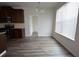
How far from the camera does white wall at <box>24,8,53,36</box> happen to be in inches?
258

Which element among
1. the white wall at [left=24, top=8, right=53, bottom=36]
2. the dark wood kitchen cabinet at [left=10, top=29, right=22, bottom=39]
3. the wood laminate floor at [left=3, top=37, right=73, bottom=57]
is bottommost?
the wood laminate floor at [left=3, top=37, right=73, bottom=57]

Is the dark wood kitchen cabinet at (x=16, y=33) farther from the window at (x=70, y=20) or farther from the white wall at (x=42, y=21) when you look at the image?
the window at (x=70, y=20)

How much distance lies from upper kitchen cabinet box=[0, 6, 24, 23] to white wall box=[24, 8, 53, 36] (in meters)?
0.65

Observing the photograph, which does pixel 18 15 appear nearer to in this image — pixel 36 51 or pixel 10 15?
pixel 10 15

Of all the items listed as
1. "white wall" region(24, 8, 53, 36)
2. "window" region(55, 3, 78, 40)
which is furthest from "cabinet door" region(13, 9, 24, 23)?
"window" region(55, 3, 78, 40)

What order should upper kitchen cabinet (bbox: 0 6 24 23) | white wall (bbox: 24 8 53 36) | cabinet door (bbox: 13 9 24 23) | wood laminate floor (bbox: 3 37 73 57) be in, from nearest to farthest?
1. wood laminate floor (bbox: 3 37 73 57)
2. upper kitchen cabinet (bbox: 0 6 24 23)
3. cabinet door (bbox: 13 9 24 23)
4. white wall (bbox: 24 8 53 36)

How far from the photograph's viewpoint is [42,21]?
6.70 metres

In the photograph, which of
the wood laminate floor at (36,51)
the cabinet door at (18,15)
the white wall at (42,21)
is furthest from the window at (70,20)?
the cabinet door at (18,15)

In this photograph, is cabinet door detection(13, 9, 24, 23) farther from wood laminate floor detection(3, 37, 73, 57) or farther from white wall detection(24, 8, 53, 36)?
wood laminate floor detection(3, 37, 73, 57)

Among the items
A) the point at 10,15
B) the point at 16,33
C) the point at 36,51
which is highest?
the point at 10,15

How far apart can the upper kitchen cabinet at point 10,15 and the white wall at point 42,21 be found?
0.65 metres

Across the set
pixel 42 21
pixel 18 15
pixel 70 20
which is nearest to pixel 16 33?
pixel 18 15

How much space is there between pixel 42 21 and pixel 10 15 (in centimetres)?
261

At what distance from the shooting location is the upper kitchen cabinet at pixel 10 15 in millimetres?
5787
